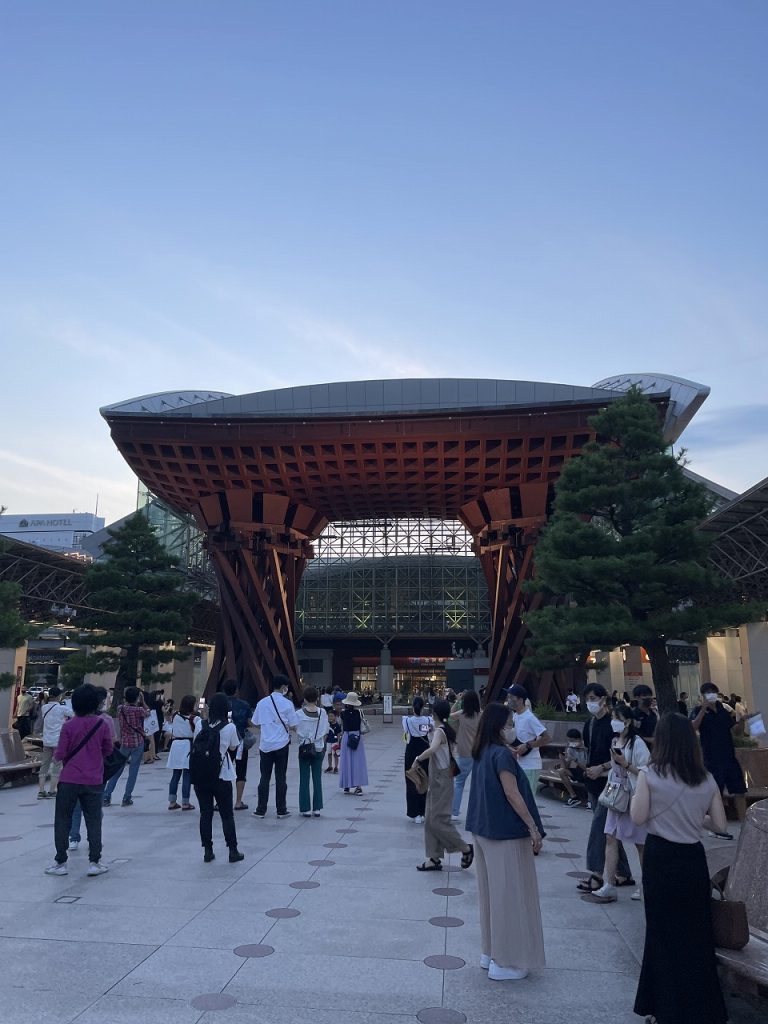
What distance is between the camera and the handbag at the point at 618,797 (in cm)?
520

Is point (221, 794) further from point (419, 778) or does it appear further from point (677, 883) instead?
point (677, 883)

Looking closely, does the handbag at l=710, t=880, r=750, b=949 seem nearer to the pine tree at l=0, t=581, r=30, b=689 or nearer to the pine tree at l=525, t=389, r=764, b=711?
the pine tree at l=525, t=389, r=764, b=711

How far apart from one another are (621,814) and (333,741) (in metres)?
9.79

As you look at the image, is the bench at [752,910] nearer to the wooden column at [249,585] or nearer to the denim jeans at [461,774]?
the denim jeans at [461,774]

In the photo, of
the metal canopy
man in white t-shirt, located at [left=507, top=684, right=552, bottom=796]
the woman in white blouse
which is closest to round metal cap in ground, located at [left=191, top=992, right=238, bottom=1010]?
the woman in white blouse

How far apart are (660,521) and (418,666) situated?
45563 mm

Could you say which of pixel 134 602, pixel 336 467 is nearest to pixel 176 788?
pixel 134 602

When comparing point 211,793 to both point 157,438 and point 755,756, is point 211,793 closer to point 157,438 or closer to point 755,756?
point 755,756

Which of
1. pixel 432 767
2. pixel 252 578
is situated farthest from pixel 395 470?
pixel 432 767

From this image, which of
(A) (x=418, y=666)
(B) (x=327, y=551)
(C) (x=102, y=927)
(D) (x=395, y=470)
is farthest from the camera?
(A) (x=418, y=666)

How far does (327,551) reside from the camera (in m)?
54.1

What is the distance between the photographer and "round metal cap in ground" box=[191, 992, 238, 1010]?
11.6 feet

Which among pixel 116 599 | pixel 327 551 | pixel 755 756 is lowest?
pixel 755 756

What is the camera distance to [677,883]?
3174 mm
